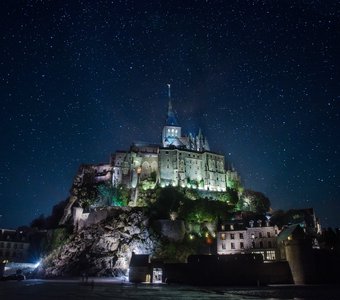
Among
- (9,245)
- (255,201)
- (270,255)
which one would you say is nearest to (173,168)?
(255,201)

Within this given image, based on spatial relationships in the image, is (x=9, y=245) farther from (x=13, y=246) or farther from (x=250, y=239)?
(x=250, y=239)

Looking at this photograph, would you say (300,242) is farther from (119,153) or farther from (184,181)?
(119,153)

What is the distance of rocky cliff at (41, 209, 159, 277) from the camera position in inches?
2566

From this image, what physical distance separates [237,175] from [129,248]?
50.0 m

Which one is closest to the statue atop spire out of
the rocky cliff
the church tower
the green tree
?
the church tower

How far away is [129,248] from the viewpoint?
224 feet

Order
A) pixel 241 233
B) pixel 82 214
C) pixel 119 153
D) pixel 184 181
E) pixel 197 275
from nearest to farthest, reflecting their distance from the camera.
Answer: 1. pixel 197 275
2. pixel 241 233
3. pixel 82 214
4. pixel 184 181
5. pixel 119 153

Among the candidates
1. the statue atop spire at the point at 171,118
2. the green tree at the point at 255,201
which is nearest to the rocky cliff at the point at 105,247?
the green tree at the point at 255,201

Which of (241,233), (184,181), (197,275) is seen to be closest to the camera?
(197,275)

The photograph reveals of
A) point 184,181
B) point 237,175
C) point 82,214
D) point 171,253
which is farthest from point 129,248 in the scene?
point 237,175

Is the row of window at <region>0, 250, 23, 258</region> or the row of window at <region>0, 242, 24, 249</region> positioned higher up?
the row of window at <region>0, 242, 24, 249</region>

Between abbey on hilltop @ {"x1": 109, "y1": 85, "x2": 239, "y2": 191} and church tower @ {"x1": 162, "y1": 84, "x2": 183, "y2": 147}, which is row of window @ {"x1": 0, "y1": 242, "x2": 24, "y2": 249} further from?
church tower @ {"x1": 162, "y1": 84, "x2": 183, "y2": 147}

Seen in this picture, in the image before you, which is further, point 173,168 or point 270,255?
point 173,168

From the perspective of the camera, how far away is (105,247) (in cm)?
6950
